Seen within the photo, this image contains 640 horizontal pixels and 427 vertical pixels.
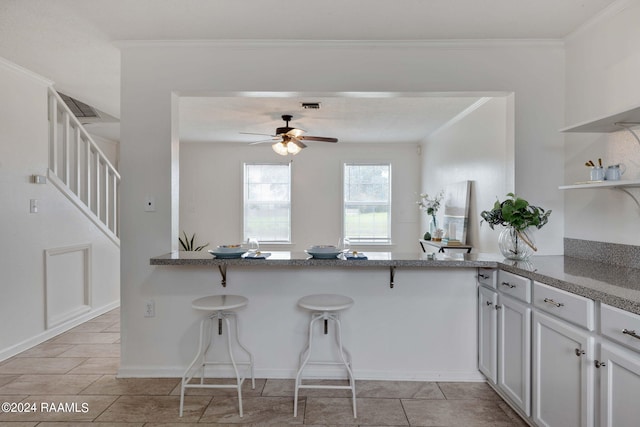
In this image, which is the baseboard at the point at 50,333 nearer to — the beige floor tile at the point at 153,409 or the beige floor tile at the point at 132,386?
the beige floor tile at the point at 132,386

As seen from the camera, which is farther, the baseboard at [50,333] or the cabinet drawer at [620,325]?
the baseboard at [50,333]

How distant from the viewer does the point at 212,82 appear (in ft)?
8.64

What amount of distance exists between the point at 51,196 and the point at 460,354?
12.6 ft

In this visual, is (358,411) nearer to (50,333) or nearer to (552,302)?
(552,302)

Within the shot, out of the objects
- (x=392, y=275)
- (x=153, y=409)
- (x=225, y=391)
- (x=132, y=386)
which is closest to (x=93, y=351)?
(x=132, y=386)

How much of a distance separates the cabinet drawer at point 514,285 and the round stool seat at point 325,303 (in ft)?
3.11

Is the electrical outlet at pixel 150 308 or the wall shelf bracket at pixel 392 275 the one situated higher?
the wall shelf bracket at pixel 392 275

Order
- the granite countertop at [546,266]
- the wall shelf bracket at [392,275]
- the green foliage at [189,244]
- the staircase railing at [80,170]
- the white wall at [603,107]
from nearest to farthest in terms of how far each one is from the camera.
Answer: the granite countertop at [546,266]
the white wall at [603,107]
the wall shelf bracket at [392,275]
the staircase railing at [80,170]
the green foliage at [189,244]

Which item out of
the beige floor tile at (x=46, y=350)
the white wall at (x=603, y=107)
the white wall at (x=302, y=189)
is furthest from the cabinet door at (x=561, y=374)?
the white wall at (x=302, y=189)

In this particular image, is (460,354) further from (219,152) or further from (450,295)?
(219,152)

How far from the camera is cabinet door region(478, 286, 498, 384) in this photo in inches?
90.7

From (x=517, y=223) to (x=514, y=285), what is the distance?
0.41 m

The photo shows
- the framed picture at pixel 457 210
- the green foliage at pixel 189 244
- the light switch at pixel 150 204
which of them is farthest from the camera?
the green foliage at pixel 189 244

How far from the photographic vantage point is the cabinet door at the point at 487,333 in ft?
7.56
